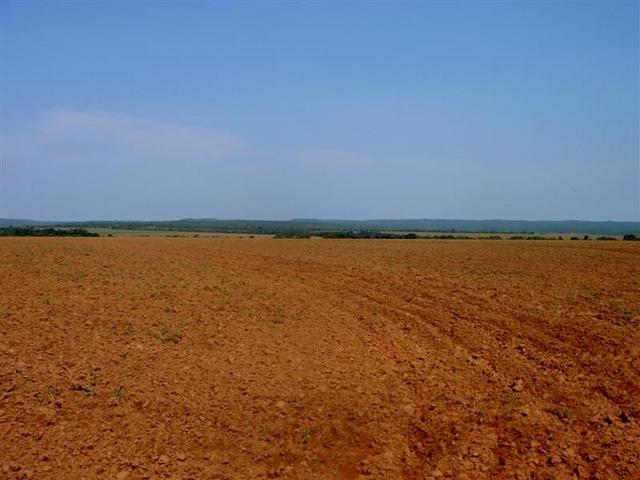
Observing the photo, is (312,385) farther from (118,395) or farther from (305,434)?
(118,395)

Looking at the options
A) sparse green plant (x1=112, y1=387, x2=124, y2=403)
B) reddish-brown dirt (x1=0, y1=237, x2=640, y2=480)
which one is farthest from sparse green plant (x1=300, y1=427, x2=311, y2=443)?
sparse green plant (x1=112, y1=387, x2=124, y2=403)

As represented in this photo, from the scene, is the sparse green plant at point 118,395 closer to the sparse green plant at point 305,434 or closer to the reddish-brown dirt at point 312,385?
the reddish-brown dirt at point 312,385

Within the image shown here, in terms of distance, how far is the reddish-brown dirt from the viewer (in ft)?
25.0

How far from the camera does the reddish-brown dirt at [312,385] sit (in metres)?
7.63

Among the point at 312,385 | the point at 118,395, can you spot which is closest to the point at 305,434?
the point at 312,385

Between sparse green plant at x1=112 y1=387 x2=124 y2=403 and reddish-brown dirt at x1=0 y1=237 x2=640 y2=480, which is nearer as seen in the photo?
reddish-brown dirt at x1=0 y1=237 x2=640 y2=480

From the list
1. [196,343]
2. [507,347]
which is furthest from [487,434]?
[196,343]

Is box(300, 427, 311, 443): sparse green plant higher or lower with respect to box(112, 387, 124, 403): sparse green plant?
lower

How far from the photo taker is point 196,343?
12211 mm

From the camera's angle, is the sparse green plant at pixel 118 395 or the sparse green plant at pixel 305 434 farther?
the sparse green plant at pixel 118 395

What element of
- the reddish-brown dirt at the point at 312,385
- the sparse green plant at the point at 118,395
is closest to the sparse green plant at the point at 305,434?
the reddish-brown dirt at the point at 312,385

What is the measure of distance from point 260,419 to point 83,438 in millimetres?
2716

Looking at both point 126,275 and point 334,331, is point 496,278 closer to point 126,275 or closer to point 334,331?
point 334,331

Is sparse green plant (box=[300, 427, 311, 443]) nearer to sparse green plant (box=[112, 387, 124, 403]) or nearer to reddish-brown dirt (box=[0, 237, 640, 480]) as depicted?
reddish-brown dirt (box=[0, 237, 640, 480])
